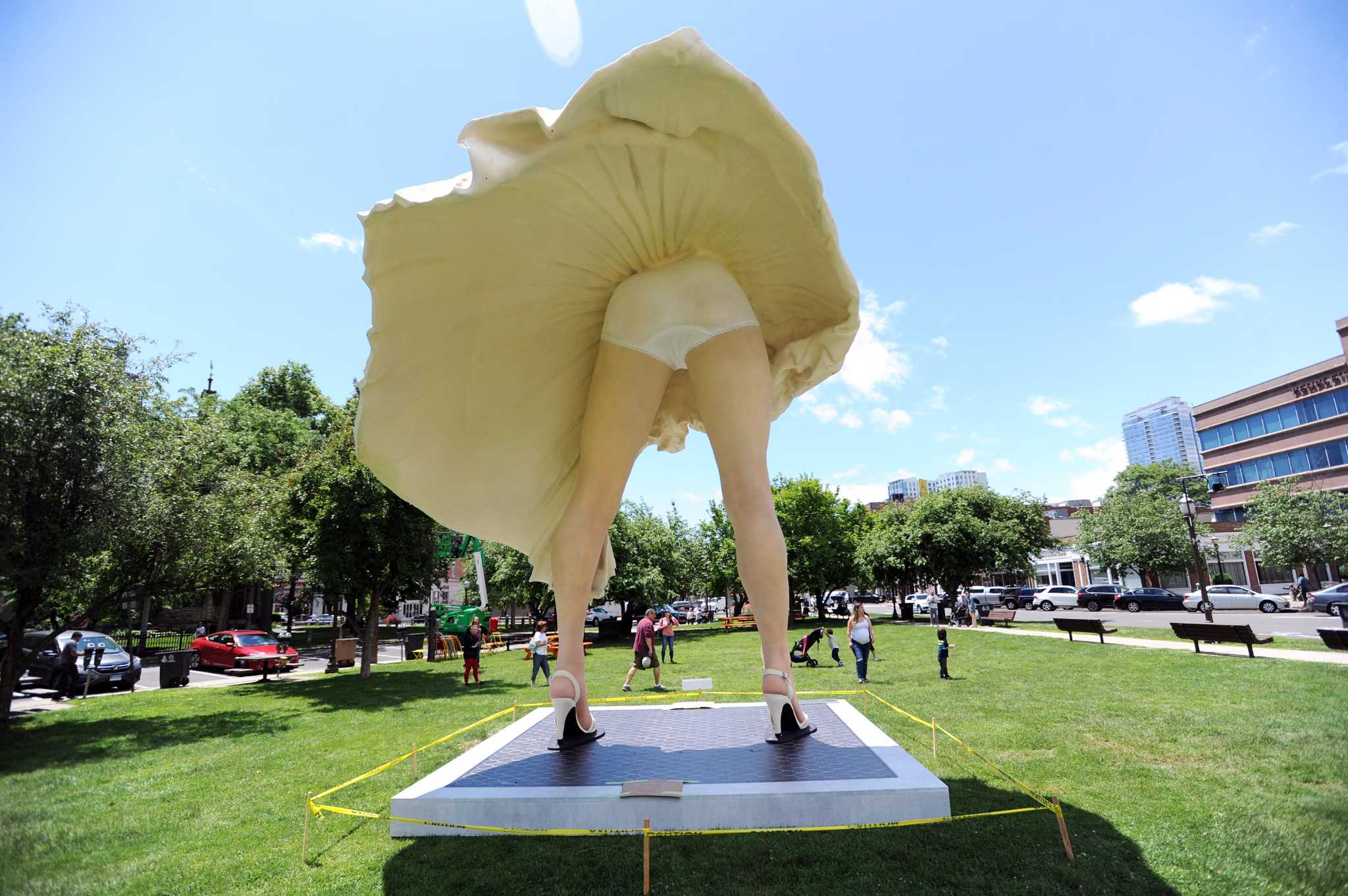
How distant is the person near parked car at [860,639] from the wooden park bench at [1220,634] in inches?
305

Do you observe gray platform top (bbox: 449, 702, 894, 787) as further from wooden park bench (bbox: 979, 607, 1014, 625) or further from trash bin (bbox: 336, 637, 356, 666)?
wooden park bench (bbox: 979, 607, 1014, 625)

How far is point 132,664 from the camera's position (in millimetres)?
17891

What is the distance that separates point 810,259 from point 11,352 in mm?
10036

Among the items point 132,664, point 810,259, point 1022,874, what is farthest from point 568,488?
point 132,664

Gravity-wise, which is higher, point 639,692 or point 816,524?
point 816,524

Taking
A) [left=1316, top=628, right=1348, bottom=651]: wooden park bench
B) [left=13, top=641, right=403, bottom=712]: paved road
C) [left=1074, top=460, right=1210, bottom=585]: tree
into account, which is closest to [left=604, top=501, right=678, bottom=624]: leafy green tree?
[left=13, top=641, right=403, bottom=712]: paved road

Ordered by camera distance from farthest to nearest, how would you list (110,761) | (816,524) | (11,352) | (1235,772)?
(816,524), (11,352), (110,761), (1235,772)

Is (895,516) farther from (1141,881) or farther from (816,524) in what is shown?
(1141,881)

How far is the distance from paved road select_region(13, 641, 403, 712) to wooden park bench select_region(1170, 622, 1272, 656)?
24706 mm

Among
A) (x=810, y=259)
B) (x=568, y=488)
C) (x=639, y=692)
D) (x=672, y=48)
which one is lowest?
(x=639, y=692)

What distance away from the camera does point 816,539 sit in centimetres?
3728

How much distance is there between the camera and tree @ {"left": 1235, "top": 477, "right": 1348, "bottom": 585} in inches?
1158

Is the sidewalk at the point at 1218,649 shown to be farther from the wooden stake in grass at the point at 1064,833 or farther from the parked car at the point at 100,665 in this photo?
the parked car at the point at 100,665

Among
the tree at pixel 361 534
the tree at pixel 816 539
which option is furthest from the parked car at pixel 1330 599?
the tree at pixel 361 534
